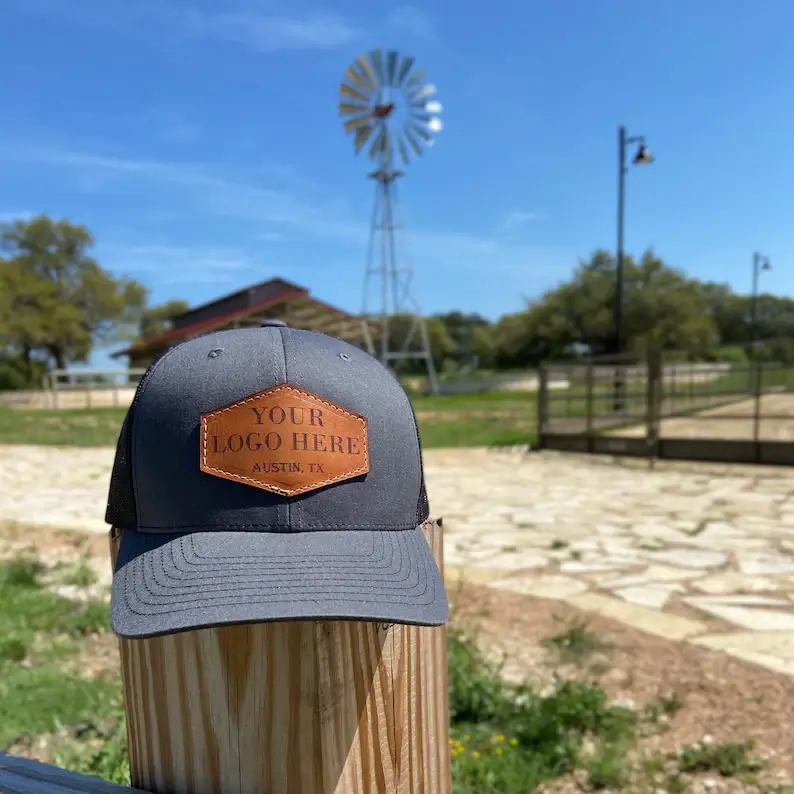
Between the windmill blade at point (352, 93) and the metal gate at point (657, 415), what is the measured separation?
15.6 metres

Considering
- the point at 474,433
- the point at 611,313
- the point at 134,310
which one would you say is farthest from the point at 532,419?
the point at 134,310

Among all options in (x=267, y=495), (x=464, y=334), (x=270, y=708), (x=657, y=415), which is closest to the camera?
(x=270, y=708)

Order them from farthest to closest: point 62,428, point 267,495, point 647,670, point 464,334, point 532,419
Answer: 1. point 464,334
2. point 532,419
3. point 62,428
4. point 647,670
5. point 267,495

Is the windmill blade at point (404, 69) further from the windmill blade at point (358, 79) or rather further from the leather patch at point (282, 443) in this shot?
the leather patch at point (282, 443)

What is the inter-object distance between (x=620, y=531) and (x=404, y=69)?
2208 cm

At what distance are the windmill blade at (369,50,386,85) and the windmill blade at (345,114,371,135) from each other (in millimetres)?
1317

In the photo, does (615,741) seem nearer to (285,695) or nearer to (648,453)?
(285,695)

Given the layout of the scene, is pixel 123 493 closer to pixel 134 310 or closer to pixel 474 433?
pixel 474 433

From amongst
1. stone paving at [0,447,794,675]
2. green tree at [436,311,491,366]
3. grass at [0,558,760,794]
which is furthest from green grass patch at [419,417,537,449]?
green tree at [436,311,491,366]

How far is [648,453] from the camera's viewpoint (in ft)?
33.3

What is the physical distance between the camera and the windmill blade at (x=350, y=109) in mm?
24170

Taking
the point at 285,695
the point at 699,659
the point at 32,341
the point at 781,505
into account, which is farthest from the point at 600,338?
the point at 285,695

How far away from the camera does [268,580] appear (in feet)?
3.44

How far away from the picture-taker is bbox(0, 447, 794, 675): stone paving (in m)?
3.84
